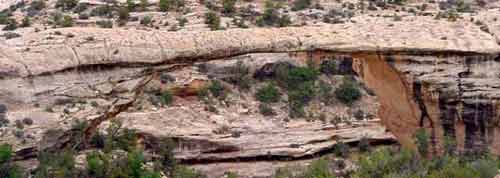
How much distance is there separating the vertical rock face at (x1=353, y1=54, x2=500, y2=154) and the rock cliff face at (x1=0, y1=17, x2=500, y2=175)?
0.03 meters

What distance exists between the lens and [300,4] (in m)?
42.2

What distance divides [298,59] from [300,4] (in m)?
3.45

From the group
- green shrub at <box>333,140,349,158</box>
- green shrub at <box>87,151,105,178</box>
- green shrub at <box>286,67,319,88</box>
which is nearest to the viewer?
green shrub at <box>87,151,105,178</box>

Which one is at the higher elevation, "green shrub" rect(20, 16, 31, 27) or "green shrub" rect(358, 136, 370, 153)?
"green shrub" rect(20, 16, 31, 27)

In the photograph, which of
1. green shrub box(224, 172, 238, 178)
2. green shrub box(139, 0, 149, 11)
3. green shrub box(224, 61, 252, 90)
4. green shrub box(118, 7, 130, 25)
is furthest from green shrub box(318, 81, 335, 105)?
green shrub box(118, 7, 130, 25)

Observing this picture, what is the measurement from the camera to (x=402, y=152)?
37.8 metres

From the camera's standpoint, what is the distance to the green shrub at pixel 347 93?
1558 inches

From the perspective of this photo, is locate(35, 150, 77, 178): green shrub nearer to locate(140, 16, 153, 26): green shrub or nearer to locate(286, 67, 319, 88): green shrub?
locate(140, 16, 153, 26): green shrub

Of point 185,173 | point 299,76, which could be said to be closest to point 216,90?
point 299,76

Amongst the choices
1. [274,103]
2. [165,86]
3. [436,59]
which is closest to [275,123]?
[274,103]

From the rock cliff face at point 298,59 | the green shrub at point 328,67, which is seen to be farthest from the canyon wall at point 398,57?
the green shrub at point 328,67

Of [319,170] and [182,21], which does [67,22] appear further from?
[319,170]

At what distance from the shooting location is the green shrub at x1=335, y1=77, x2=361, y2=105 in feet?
130

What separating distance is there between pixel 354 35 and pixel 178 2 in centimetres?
628
